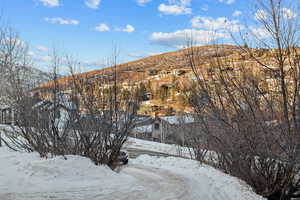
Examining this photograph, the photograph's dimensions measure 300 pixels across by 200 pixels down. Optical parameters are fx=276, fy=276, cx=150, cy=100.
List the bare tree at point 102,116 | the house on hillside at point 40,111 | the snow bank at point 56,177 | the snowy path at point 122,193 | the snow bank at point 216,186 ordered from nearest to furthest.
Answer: the snowy path at point 122,193, the snow bank at point 56,177, the snow bank at point 216,186, the bare tree at point 102,116, the house on hillside at point 40,111

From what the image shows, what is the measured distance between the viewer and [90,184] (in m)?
7.85

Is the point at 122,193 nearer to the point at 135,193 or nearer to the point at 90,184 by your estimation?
the point at 135,193

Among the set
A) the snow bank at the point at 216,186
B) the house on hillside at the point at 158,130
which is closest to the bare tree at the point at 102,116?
the snow bank at the point at 216,186

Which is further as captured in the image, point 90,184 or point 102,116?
point 102,116

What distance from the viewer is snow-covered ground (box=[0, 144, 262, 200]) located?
7020 millimetres

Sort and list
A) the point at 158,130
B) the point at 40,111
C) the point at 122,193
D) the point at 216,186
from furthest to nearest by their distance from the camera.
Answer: the point at 158,130 → the point at 40,111 → the point at 216,186 → the point at 122,193

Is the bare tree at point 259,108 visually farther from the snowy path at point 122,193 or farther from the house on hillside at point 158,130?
the house on hillside at point 158,130

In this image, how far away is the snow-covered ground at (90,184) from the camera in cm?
702

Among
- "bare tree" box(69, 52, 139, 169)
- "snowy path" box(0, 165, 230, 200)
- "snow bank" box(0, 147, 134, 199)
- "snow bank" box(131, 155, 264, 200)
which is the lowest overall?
"snow bank" box(131, 155, 264, 200)

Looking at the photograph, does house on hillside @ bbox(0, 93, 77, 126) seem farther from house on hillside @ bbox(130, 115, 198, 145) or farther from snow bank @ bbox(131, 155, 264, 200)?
house on hillside @ bbox(130, 115, 198, 145)

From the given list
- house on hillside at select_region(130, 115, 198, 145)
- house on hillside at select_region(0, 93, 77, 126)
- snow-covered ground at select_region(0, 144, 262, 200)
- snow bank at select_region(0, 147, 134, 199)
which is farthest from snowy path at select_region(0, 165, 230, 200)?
house on hillside at select_region(130, 115, 198, 145)

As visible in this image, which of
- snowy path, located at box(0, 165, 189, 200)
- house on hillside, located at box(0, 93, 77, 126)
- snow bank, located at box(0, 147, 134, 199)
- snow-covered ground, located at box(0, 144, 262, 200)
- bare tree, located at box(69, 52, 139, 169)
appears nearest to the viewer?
snowy path, located at box(0, 165, 189, 200)

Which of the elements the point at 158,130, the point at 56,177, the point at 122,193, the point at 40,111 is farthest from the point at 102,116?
the point at 158,130

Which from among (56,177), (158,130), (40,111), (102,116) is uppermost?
(40,111)
